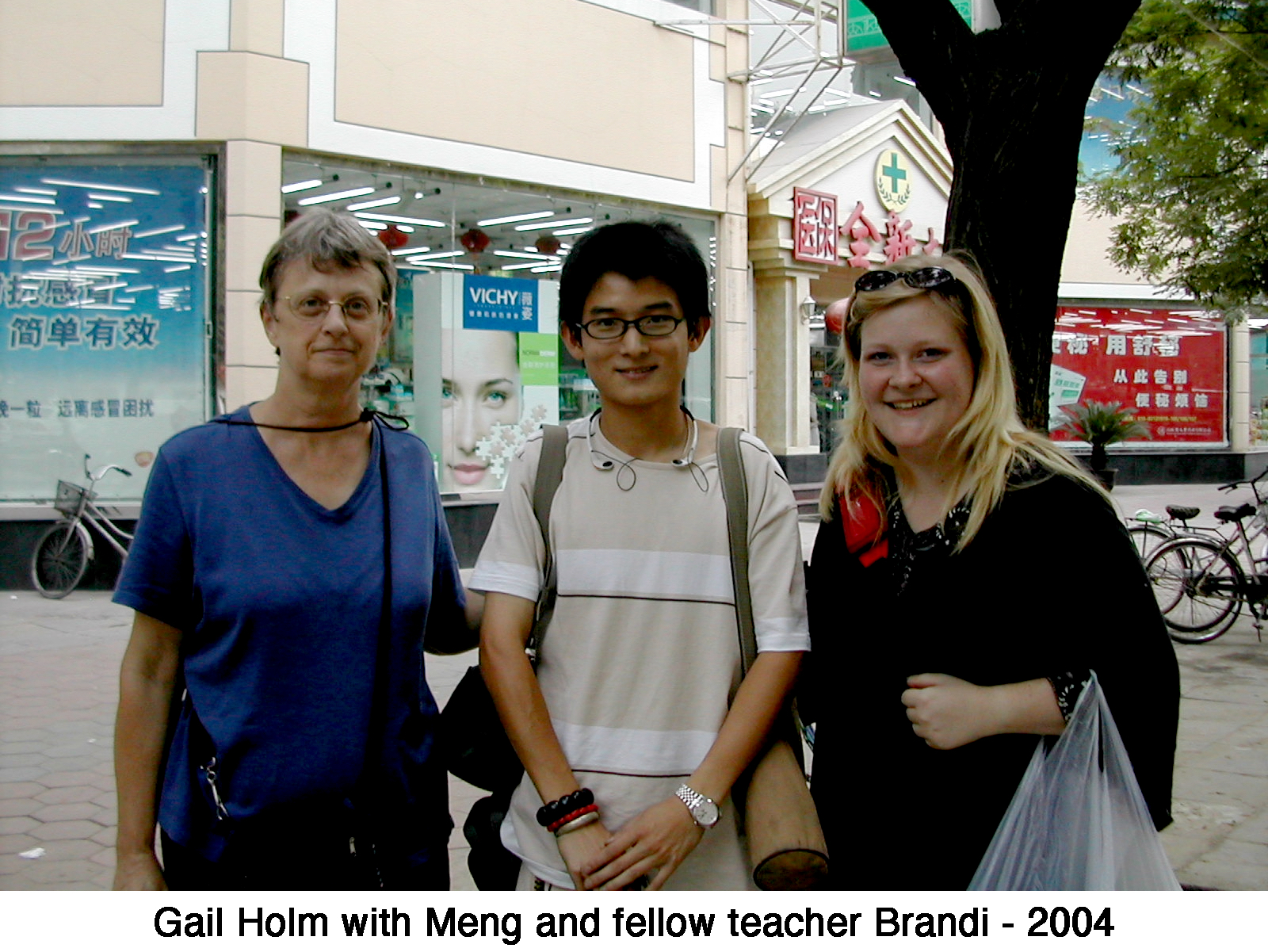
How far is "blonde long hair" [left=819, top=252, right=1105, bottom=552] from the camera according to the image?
1.87 meters

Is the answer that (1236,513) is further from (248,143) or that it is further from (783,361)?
(248,143)

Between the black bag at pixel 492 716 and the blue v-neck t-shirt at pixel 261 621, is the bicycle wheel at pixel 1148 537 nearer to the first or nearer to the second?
the black bag at pixel 492 716

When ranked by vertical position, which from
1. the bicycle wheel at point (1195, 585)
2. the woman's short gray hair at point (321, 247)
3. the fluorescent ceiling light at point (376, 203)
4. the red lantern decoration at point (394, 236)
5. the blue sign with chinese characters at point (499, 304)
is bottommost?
the bicycle wheel at point (1195, 585)

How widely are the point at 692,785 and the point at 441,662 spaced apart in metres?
5.62

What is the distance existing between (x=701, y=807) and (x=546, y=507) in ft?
1.95

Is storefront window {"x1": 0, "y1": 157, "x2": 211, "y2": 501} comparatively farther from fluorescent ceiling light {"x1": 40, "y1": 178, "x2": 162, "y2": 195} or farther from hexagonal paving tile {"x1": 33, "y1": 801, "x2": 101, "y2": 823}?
hexagonal paving tile {"x1": 33, "y1": 801, "x2": 101, "y2": 823}

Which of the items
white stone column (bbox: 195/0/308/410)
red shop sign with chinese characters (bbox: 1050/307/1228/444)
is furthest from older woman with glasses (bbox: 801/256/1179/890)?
red shop sign with chinese characters (bbox: 1050/307/1228/444)

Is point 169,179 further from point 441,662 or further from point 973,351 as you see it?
point 973,351

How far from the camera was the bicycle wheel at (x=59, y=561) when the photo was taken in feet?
29.5

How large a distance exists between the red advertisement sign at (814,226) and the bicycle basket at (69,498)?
29.4ft

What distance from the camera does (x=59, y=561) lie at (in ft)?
29.7

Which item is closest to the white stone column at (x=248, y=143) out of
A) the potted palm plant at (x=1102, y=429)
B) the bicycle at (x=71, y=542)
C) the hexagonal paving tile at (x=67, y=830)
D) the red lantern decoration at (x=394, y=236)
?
the red lantern decoration at (x=394, y=236)

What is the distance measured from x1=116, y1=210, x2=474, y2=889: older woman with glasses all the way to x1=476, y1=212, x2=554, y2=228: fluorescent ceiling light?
8.98m

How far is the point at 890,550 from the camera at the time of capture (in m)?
1.98
